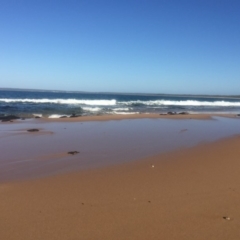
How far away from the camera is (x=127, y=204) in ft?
13.7

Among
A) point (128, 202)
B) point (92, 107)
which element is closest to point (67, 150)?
point (128, 202)

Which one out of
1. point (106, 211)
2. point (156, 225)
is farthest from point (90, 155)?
point (156, 225)

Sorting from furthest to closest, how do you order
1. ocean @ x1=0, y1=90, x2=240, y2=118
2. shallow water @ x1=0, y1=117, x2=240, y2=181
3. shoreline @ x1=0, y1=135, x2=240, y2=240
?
ocean @ x1=0, y1=90, x2=240, y2=118 < shallow water @ x1=0, y1=117, x2=240, y2=181 < shoreline @ x1=0, y1=135, x2=240, y2=240

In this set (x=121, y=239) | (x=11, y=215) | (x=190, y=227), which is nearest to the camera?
(x=121, y=239)

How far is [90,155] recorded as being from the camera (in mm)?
7461

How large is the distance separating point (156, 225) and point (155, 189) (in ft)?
4.14

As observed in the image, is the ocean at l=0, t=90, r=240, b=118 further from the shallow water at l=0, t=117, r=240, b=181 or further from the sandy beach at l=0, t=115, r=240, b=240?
the sandy beach at l=0, t=115, r=240, b=240

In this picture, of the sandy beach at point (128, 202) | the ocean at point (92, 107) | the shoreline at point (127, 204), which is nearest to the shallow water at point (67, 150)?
the sandy beach at point (128, 202)

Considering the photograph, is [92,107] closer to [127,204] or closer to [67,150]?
[67,150]

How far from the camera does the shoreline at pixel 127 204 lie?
11.2 ft

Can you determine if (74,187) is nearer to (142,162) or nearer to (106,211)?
(106,211)

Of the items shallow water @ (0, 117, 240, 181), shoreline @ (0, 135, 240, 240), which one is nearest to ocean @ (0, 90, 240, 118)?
shallow water @ (0, 117, 240, 181)

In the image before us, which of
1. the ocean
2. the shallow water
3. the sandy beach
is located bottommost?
the ocean

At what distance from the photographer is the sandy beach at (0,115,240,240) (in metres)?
3.43
